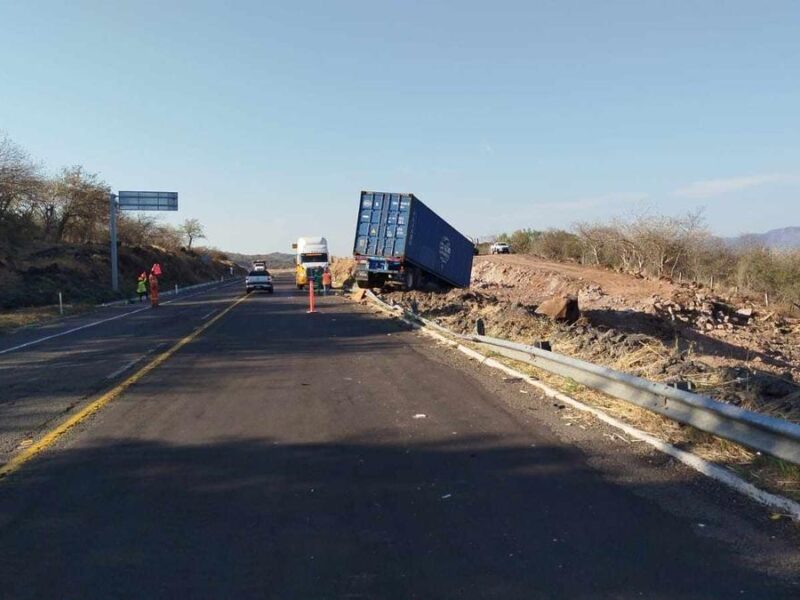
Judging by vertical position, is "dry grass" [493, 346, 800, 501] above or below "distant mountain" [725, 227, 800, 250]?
below

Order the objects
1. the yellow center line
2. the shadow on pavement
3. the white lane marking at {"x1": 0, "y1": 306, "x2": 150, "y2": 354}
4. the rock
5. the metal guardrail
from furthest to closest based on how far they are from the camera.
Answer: the rock < the white lane marking at {"x1": 0, "y1": 306, "x2": 150, "y2": 354} < the yellow center line < the metal guardrail < the shadow on pavement

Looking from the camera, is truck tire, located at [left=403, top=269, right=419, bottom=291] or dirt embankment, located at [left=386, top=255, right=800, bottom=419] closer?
dirt embankment, located at [left=386, top=255, right=800, bottom=419]

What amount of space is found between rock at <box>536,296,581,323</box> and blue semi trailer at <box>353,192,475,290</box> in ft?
35.9

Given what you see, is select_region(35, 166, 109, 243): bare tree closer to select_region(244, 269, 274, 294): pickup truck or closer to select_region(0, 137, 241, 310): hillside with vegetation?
select_region(0, 137, 241, 310): hillside with vegetation

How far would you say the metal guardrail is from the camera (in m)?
5.50

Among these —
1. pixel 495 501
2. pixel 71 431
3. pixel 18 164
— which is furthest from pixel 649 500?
pixel 18 164

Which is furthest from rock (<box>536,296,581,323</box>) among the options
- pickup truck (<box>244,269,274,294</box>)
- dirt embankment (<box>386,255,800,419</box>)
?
pickup truck (<box>244,269,274,294</box>)

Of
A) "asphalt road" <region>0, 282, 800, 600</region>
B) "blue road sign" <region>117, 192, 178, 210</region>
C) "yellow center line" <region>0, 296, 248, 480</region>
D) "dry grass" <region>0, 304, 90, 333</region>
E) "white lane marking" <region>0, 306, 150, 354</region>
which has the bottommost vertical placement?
"dry grass" <region>0, 304, 90, 333</region>

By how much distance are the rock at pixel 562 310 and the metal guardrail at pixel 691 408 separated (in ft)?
32.4

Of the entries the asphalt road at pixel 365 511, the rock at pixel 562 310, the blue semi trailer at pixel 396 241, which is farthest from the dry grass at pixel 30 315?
the rock at pixel 562 310

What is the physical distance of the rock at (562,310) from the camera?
68.1 ft

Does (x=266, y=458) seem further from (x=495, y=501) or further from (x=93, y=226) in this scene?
(x=93, y=226)

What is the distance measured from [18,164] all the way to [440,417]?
50.5 metres

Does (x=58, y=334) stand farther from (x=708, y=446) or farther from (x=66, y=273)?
(x=66, y=273)
